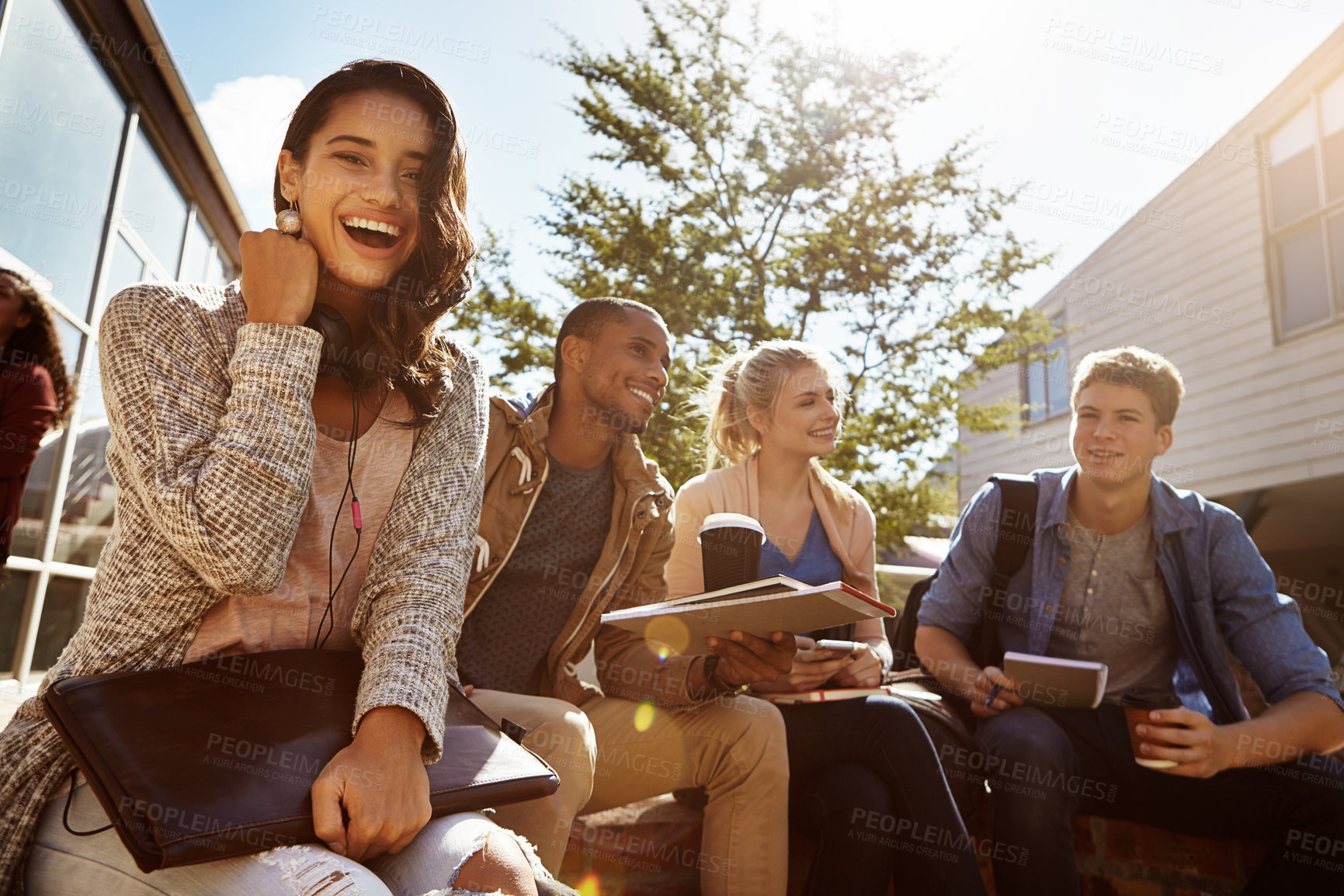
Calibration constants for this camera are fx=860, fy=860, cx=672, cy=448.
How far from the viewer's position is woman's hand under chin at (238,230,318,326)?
5.29 feet

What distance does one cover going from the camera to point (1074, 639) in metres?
3.41

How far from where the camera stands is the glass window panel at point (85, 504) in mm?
5988

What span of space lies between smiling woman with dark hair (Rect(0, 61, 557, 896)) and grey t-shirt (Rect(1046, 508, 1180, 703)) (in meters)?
2.57

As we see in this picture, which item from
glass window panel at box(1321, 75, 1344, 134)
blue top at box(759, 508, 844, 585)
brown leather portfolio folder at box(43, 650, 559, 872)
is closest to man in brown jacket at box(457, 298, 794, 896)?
blue top at box(759, 508, 844, 585)

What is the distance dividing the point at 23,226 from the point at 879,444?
25.1 feet

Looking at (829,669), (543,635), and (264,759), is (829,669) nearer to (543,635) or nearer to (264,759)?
(543,635)

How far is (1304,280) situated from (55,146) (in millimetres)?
11370

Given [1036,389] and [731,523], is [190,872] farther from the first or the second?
[1036,389]

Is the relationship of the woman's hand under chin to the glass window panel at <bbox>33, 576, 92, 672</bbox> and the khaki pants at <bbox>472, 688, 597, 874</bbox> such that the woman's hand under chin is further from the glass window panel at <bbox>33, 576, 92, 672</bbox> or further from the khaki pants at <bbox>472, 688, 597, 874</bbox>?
the glass window panel at <bbox>33, 576, 92, 672</bbox>

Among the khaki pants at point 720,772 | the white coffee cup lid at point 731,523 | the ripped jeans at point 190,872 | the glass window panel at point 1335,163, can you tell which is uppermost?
the glass window panel at point 1335,163

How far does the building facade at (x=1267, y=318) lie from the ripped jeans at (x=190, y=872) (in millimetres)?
8159

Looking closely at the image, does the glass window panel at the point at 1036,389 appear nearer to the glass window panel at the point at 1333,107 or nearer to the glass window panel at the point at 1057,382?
the glass window panel at the point at 1057,382

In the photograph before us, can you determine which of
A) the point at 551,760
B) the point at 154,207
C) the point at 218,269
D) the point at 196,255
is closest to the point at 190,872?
the point at 551,760

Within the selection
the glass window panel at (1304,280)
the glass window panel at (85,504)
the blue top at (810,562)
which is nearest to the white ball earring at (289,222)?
the blue top at (810,562)
